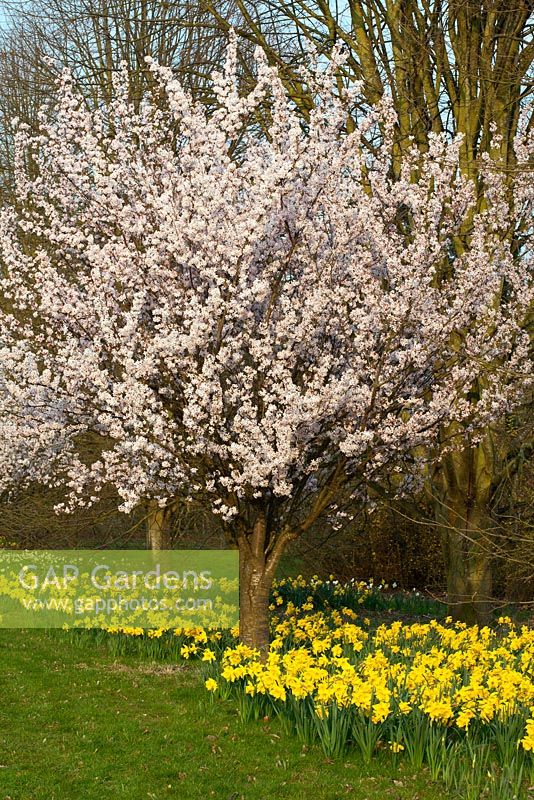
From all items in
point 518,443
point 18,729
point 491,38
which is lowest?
point 18,729

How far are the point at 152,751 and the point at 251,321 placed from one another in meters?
3.41

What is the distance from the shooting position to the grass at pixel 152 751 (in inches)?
214

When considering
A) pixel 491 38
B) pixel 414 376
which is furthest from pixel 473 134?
pixel 414 376

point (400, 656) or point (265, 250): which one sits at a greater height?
point (265, 250)

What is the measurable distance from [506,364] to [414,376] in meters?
1.49

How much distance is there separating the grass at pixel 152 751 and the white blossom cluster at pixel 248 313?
65.5 inches

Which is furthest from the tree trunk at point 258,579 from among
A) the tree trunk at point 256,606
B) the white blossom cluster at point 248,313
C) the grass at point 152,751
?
the grass at point 152,751

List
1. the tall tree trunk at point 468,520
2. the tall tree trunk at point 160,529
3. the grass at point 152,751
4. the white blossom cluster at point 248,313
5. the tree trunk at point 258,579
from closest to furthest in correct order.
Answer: the grass at point 152,751 → the white blossom cluster at point 248,313 → the tree trunk at point 258,579 → the tall tree trunk at point 468,520 → the tall tree trunk at point 160,529

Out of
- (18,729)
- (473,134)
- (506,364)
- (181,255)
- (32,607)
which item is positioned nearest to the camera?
(18,729)

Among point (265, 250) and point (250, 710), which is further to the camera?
point (265, 250)

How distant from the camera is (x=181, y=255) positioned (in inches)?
289

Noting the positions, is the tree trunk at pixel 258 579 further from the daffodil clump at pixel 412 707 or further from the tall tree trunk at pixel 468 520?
the tall tree trunk at pixel 468 520

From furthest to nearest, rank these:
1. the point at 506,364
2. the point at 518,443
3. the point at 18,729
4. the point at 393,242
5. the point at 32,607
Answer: the point at 32,607, the point at 518,443, the point at 506,364, the point at 393,242, the point at 18,729

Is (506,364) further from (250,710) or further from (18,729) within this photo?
(18,729)
